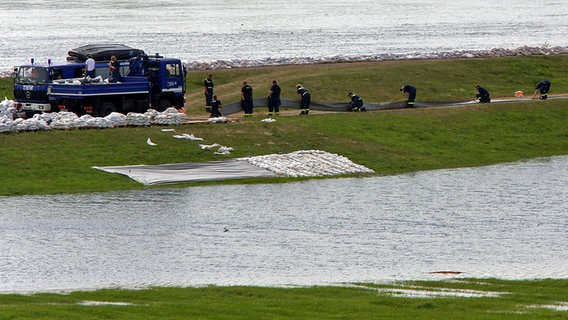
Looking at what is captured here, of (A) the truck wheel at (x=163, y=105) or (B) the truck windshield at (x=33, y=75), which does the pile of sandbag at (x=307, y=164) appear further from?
(B) the truck windshield at (x=33, y=75)

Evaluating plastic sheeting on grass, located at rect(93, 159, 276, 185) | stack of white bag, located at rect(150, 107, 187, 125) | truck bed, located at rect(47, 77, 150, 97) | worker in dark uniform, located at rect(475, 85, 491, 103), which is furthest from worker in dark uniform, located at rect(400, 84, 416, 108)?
truck bed, located at rect(47, 77, 150, 97)

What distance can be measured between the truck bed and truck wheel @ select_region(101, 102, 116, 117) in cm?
71

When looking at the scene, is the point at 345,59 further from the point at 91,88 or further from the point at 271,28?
the point at 271,28

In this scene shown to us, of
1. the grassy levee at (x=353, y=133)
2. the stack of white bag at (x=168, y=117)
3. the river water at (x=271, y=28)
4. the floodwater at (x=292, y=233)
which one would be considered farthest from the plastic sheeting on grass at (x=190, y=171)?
the river water at (x=271, y=28)

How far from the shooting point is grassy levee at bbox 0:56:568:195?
49938 mm

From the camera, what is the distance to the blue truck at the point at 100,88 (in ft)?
183

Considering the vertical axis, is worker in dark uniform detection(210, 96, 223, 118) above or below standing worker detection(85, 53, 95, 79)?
below

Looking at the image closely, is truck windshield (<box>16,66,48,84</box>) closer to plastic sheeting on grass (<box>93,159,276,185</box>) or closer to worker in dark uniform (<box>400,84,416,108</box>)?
plastic sheeting on grass (<box>93,159,276,185</box>)

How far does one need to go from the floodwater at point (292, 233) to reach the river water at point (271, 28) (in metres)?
30.8

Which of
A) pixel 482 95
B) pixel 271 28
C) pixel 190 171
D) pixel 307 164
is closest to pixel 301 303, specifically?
pixel 190 171

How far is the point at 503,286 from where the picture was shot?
30.7 meters

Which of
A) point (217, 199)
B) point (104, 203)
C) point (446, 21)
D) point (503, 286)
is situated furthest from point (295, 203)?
point (446, 21)

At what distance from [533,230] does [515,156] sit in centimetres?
1864

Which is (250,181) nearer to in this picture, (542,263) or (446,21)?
(542,263)
